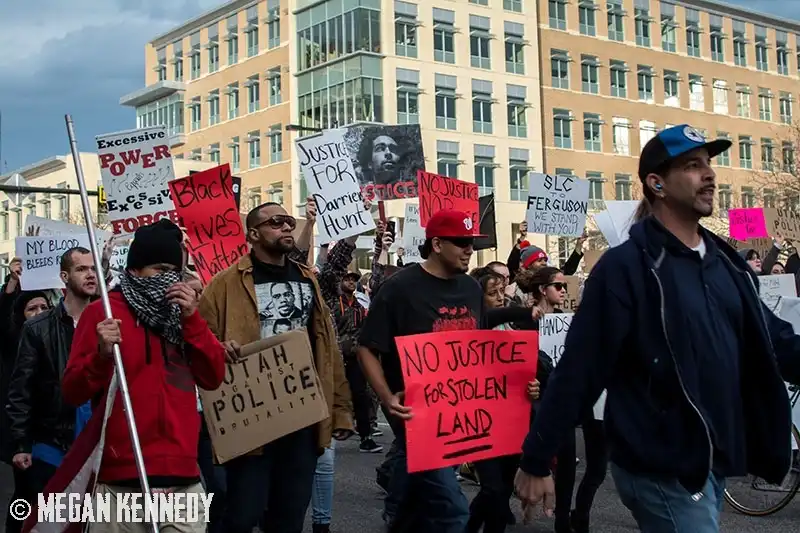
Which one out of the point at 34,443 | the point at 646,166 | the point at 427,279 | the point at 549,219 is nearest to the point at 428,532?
the point at 427,279

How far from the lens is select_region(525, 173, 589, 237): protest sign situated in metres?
16.0

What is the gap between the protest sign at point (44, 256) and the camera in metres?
10.7

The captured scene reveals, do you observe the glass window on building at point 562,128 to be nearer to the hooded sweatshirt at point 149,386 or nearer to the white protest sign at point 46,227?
the white protest sign at point 46,227

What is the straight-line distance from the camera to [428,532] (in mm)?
6074

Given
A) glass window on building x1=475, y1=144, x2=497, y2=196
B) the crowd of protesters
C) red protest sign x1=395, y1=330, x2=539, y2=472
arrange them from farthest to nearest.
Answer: glass window on building x1=475, y1=144, x2=497, y2=196 → red protest sign x1=395, y1=330, x2=539, y2=472 → the crowd of protesters

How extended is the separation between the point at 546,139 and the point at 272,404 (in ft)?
189

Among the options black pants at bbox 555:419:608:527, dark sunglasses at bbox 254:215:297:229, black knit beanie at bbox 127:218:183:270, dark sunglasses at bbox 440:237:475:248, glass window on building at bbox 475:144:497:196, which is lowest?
black pants at bbox 555:419:608:527

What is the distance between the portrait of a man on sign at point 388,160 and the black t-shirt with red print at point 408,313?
536cm

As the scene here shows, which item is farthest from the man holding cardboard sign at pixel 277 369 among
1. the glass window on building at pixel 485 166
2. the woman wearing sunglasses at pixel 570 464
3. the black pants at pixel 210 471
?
the glass window on building at pixel 485 166

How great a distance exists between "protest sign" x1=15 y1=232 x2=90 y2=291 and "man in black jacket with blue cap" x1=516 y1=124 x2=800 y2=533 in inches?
300

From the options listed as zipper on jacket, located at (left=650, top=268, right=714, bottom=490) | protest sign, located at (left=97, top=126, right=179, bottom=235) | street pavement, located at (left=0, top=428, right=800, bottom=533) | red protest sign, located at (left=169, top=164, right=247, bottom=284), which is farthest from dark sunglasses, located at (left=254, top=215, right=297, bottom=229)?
protest sign, located at (left=97, top=126, right=179, bottom=235)

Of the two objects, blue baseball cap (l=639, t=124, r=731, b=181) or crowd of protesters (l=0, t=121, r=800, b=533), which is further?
blue baseball cap (l=639, t=124, r=731, b=181)

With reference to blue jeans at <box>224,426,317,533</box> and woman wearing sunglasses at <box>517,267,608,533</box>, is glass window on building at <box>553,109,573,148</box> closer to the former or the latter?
woman wearing sunglasses at <box>517,267,608,533</box>

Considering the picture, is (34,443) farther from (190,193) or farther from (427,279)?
(190,193)
